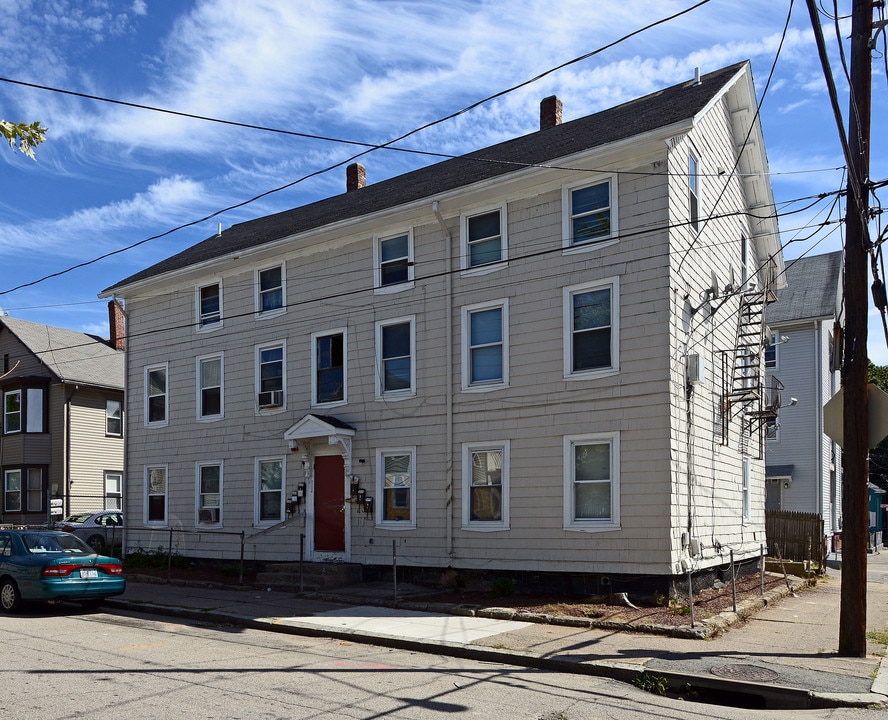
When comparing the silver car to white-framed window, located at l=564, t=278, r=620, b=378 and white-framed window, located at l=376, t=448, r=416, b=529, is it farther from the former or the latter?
white-framed window, located at l=564, t=278, r=620, b=378

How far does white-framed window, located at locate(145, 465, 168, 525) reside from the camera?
23000mm

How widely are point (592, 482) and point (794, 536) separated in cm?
1050

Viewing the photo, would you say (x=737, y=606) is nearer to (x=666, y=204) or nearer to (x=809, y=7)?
(x=666, y=204)

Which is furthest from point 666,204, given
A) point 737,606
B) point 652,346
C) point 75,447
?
point 75,447

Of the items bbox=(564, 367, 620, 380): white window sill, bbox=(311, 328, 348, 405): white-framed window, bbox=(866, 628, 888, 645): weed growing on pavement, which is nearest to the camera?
bbox=(866, 628, 888, 645): weed growing on pavement

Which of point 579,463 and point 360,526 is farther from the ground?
point 579,463

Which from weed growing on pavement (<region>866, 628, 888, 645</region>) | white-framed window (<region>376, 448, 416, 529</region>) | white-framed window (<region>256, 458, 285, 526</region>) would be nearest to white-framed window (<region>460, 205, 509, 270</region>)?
white-framed window (<region>376, 448, 416, 529</region>)

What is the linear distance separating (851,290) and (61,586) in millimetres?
12811

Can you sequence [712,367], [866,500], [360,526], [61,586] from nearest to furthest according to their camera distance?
1. [866,500]
2. [61,586]
3. [712,367]
4. [360,526]

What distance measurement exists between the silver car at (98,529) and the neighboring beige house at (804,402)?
70.3ft

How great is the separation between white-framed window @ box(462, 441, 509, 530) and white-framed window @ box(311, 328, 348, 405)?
368cm

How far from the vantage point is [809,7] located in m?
9.12

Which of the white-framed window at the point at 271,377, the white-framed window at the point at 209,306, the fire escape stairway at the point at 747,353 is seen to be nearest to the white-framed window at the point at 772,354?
the fire escape stairway at the point at 747,353

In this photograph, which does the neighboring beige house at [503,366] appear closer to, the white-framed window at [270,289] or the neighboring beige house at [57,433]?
the white-framed window at [270,289]
